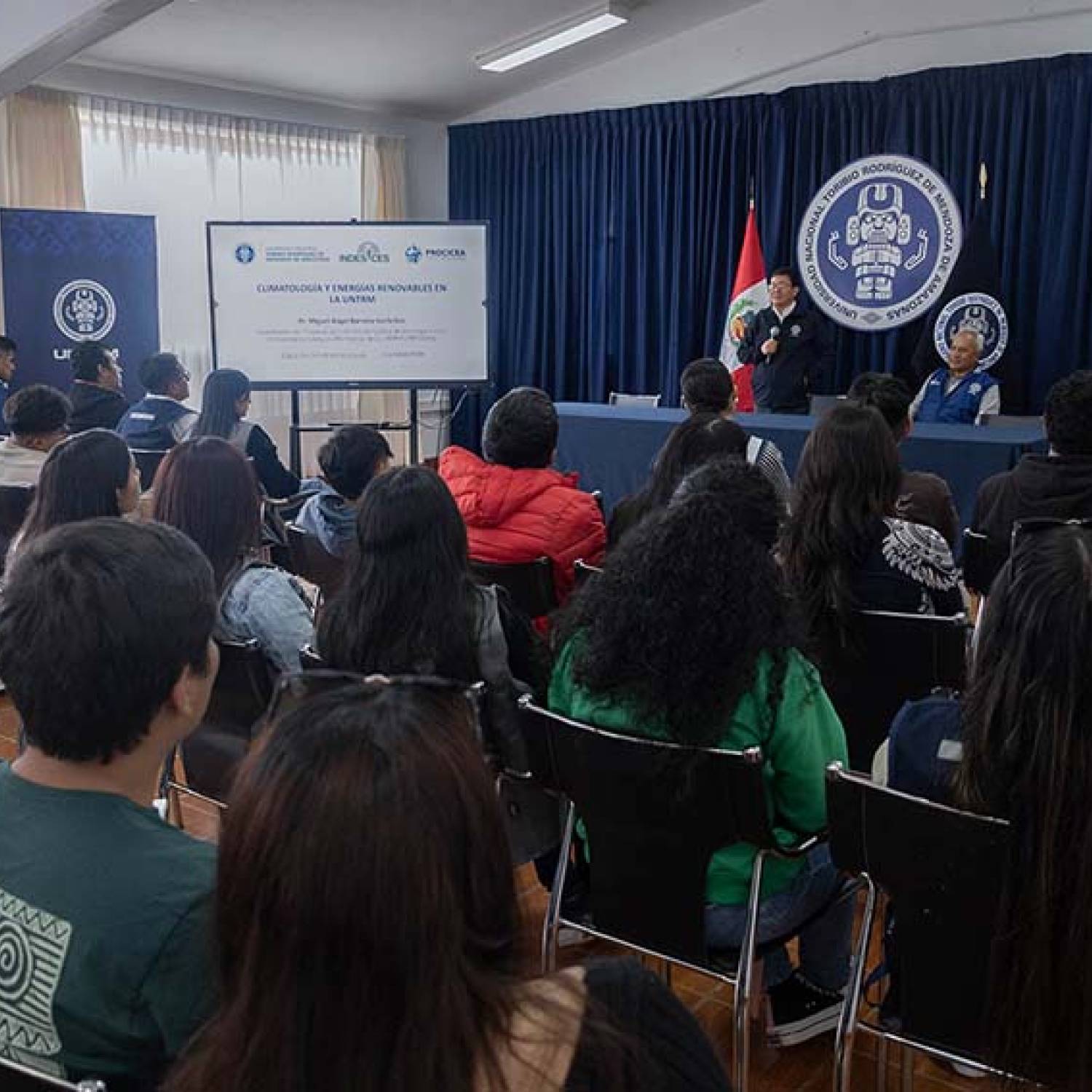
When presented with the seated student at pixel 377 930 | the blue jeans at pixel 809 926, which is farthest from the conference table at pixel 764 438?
the seated student at pixel 377 930

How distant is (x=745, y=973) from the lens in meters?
1.87

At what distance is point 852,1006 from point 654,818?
0.40 metres

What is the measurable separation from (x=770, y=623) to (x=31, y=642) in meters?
1.11

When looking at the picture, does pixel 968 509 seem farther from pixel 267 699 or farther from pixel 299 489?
pixel 267 699

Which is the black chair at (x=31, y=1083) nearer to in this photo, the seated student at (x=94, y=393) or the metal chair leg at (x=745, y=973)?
the metal chair leg at (x=745, y=973)

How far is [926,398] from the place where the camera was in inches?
254

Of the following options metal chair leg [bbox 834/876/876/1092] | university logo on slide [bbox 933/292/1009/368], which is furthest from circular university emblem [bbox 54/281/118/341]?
metal chair leg [bbox 834/876/876/1092]

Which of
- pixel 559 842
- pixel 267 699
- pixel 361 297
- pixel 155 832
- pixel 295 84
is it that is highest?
pixel 295 84

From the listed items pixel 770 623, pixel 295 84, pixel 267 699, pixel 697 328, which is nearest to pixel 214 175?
pixel 295 84

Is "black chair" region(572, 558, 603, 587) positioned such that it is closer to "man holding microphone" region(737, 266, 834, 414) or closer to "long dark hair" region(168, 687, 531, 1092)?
"long dark hair" region(168, 687, 531, 1092)

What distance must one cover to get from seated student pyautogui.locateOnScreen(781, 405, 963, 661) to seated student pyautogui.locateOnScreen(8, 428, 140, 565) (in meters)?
1.49

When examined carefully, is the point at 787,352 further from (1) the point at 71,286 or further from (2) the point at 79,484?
(2) the point at 79,484

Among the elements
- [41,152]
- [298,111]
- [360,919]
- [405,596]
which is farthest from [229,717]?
[298,111]

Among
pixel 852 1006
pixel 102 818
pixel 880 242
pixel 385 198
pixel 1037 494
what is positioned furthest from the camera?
pixel 385 198
